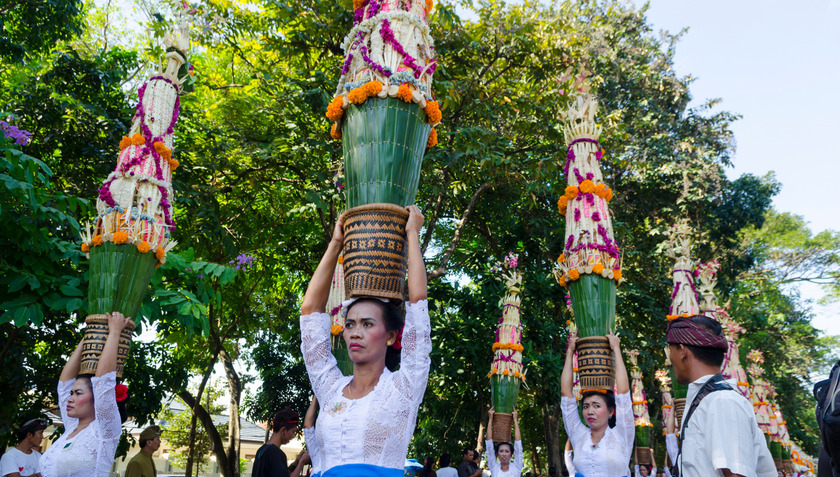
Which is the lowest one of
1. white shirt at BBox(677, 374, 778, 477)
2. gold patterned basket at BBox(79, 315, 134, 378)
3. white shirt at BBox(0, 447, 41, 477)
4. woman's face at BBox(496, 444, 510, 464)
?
white shirt at BBox(0, 447, 41, 477)

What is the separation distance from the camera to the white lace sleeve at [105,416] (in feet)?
12.9

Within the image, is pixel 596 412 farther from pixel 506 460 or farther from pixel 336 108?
pixel 336 108

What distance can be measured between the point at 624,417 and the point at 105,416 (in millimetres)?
3532

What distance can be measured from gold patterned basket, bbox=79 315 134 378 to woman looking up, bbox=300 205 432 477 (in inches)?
90.5

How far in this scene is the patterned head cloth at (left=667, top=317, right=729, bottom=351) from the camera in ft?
8.41

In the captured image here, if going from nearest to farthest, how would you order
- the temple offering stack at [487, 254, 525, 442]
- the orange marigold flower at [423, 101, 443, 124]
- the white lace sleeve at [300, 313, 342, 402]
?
the white lace sleeve at [300, 313, 342, 402] < the orange marigold flower at [423, 101, 443, 124] < the temple offering stack at [487, 254, 525, 442]

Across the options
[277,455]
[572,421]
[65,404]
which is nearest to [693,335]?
[572,421]

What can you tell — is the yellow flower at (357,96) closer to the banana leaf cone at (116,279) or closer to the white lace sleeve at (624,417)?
the banana leaf cone at (116,279)

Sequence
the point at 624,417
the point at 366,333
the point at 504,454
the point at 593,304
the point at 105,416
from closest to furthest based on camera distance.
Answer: the point at 366,333 → the point at 105,416 → the point at 624,417 → the point at 593,304 → the point at 504,454

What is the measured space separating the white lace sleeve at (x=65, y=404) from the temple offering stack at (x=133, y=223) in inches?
9.6

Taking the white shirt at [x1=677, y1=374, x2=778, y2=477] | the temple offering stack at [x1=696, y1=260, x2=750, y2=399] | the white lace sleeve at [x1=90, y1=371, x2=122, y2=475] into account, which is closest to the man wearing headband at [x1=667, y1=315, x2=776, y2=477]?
the white shirt at [x1=677, y1=374, x2=778, y2=477]

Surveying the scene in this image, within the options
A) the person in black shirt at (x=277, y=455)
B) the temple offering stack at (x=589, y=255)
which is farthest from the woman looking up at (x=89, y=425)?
the temple offering stack at (x=589, y=255)

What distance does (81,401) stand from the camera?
399 centimetres

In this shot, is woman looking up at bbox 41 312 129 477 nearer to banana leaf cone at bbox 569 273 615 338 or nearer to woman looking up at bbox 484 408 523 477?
banana leaf cone at bbox 569 273 615 338
